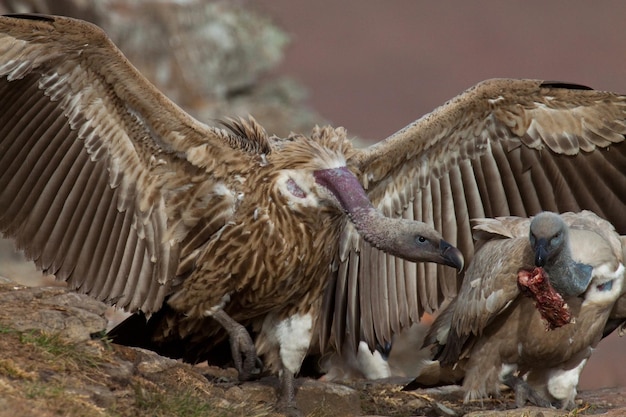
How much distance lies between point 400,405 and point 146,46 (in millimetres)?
15508

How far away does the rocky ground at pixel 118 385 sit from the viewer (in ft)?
15.9

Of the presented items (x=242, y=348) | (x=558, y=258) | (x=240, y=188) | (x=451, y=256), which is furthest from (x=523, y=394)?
(x=240, y=188)

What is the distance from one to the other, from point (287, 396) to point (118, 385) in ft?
4.63

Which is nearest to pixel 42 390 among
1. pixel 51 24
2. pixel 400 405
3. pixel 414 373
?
pixel 51 24

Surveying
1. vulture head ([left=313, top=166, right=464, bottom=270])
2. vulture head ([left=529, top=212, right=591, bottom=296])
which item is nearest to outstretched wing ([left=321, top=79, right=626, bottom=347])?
vulture head ([left=313, top=166, right=464, bottom=270])

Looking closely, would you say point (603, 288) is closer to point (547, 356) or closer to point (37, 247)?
point (547, 356)

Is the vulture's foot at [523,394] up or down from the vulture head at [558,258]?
down

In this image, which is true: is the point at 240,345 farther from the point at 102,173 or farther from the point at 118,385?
the point at 102,173

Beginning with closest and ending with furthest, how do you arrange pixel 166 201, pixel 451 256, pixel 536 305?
pixel 451 256
pixel 536 305
pixel 166 201

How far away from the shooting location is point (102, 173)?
21.4 feet

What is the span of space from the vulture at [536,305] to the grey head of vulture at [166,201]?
3.18 ft

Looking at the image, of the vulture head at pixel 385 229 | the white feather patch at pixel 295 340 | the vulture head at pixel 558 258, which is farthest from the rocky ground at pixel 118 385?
the vulture head at pixel 385 229

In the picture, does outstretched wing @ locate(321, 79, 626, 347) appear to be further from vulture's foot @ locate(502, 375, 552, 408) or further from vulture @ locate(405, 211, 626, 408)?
vulture's foot @ locate(502, 375, 552, 408)

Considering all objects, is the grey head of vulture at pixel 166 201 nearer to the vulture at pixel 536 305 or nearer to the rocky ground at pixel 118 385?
the rocky ground at pixel 118 385
